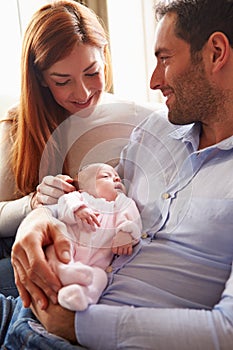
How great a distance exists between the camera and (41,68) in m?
1.58

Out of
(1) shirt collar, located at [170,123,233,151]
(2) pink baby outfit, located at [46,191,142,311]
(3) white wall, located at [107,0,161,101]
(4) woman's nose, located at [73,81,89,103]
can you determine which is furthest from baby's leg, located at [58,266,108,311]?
(3) white wall, located at [107,0,161,101]

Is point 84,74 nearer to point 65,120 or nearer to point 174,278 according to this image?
point 65,120

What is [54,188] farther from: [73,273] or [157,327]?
[157,327]

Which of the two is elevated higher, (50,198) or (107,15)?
(107,15)

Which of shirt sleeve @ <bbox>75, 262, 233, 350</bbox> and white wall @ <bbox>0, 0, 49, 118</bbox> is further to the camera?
white wall @ <bbox>0, 0, 49, 118</bbox>

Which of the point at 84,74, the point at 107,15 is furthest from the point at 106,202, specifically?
the point at 107,15

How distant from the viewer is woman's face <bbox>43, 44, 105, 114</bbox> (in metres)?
→ 1.53

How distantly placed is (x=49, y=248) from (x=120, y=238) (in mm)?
159

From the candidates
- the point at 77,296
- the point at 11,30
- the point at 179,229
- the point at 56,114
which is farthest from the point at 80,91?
the point at 11,30

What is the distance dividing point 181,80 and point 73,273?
50 centimetres

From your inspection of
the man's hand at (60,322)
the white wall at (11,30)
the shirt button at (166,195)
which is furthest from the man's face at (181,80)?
the white wall at (11,30)

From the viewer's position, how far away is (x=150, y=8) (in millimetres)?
2658

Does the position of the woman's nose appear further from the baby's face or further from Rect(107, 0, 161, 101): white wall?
Rect(107, 0, 161, 101): white wall

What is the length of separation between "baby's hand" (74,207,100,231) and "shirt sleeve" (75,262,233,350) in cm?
A: 19
